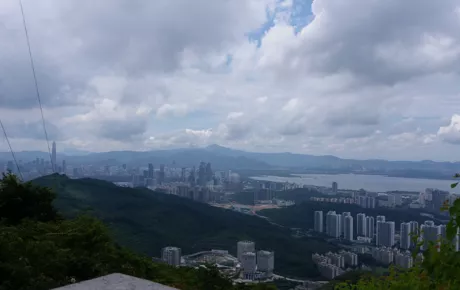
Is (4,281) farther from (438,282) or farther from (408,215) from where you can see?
(408,215)

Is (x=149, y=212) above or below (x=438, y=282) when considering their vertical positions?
below

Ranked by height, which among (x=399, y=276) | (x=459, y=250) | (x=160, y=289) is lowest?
(x=160, y=289)

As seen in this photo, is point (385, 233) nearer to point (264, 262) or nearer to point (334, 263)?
point (334, 263)

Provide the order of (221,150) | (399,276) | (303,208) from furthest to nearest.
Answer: (221,150)
(303,208)
(399,276)

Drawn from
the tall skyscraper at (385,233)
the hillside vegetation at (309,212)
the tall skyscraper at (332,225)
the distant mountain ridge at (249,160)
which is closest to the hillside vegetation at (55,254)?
the tall skyscraper at (385,233)

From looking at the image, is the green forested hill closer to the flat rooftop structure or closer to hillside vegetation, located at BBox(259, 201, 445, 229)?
hillside vegetation, located at BBox(259, 201, 445, 229)

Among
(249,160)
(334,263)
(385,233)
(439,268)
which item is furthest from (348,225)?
(249,160)

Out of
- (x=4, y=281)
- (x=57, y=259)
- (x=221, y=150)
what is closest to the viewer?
(x=4, y=281)

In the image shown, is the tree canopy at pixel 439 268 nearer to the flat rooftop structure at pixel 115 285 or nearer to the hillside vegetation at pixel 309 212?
the flat rooftop structure at pixel 115 285

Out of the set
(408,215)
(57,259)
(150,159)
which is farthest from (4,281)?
(150,159)
